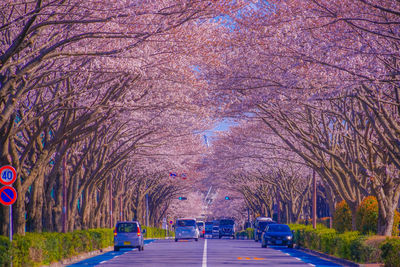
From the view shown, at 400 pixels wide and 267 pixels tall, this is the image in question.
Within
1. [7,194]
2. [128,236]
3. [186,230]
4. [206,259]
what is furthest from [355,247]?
[186,230]

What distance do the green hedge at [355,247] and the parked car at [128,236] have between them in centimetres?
884

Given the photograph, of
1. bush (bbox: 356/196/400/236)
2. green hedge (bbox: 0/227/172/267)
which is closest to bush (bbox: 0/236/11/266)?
green hedge (bbox: 0/227/172/267)

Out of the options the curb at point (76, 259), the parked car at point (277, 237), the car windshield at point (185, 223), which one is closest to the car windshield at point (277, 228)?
the parked car at point (277, 237)

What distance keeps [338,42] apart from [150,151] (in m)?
30.5

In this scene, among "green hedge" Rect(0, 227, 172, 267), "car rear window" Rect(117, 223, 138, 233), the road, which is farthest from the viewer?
"car rear window" Rect(117, 223, 138, 233)

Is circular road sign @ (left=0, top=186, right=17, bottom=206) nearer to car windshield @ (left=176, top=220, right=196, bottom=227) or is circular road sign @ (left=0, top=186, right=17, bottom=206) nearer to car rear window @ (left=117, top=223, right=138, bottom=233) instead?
car rear window @ (left=117, top=223, right=138, bottom=233)

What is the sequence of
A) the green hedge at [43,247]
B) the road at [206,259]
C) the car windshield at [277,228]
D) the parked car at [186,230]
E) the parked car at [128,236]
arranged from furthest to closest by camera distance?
the parked car at [186,230]
the car windshield at [277,228]
the parked car at [128,236]
the road at [206,259]
the green hedge at [43,247]

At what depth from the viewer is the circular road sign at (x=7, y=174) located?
1742 cm

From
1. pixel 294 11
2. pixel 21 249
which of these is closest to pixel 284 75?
pixel 294 11

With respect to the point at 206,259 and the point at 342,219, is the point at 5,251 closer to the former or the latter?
the point at 206,259

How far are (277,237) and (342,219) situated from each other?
722 cm

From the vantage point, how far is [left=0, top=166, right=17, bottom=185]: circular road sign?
1742 cm

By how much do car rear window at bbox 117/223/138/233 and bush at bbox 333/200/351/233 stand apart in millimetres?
10479

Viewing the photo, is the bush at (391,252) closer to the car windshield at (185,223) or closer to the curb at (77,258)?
the curb at (77,258)
